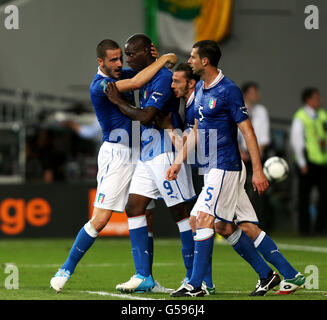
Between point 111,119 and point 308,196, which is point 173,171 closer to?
point 111,119

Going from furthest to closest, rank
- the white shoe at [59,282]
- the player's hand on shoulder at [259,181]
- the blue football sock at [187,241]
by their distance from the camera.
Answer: the blue football sock at [187,241]
the white shoe at [59,282]
the player's hand on shoulder at [259,181]

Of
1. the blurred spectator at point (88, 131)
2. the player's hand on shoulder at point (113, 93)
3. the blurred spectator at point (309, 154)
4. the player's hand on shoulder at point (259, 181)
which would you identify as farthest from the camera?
the blurred spectator at point (88, 131)

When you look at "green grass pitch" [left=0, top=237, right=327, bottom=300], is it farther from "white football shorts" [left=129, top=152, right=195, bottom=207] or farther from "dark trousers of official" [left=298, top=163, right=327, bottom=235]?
"white football shorts" [left=129, top=152, right=195, bottom=207]

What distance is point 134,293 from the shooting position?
7680mm

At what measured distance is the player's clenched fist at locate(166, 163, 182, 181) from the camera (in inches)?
296

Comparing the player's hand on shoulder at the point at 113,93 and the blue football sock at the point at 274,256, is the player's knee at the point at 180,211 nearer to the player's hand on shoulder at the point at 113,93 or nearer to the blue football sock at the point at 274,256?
the blue football sock at the point at 274,256

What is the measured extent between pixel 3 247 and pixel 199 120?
617 cm

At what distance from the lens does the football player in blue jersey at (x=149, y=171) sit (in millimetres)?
7766

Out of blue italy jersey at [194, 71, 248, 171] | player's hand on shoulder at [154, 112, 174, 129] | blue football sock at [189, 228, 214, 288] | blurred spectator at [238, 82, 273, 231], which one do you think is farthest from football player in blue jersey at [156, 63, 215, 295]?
blurred spectator at [238, 82, 273, 231]

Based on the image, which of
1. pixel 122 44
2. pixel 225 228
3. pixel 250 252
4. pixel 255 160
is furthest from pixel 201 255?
pixel 122 44

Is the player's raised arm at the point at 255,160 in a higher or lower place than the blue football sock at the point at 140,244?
higher

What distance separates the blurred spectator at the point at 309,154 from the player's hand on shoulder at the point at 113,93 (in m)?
7.22

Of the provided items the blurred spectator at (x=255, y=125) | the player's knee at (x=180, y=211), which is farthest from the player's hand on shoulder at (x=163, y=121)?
the blurred spectator at (x=255, y=125)
